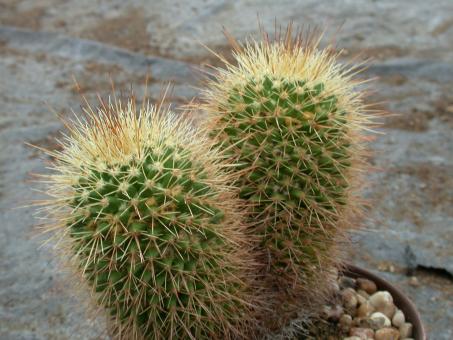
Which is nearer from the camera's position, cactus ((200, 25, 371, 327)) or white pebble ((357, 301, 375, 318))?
cactus ((200, 25, 371, 327))

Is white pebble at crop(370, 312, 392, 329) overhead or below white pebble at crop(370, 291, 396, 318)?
below

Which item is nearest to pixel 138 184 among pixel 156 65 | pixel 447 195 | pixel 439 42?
pixel 447 195

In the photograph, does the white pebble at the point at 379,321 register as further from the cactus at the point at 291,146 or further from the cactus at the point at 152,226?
the cactus at the point at 152,226

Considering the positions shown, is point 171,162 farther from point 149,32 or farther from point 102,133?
point 149,32

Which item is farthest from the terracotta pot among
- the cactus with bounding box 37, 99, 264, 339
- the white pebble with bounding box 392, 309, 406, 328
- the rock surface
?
the cactus with bounding box 37, 99, 264, 339

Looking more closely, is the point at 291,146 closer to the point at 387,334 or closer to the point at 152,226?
the point at 152,226

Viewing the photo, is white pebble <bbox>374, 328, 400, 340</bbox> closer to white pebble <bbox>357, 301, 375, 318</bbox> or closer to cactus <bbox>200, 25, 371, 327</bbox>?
white pebble <bbox>357, 301, 375, 318</bbox>

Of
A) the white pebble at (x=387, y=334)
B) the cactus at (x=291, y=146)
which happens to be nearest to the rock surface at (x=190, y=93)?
the cactus at (x=291, y=146)
